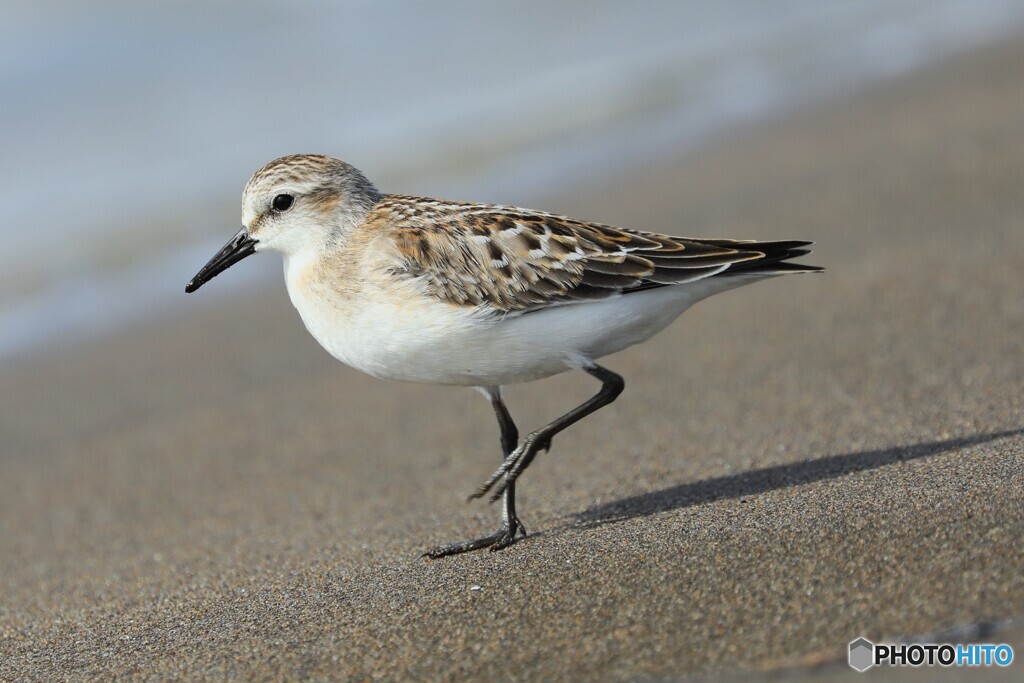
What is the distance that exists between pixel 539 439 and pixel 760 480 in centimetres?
99

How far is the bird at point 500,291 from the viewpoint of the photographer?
4898mm

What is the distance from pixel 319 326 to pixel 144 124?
10738 mm

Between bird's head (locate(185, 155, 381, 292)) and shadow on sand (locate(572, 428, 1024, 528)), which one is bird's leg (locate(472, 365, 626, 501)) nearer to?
shadow on sand (locate(572, 428, 1024, 528))

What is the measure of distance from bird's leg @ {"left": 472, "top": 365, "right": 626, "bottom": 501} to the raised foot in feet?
0.45

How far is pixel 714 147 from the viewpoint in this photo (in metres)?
12.0

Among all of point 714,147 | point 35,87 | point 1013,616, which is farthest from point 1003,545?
point 35,87

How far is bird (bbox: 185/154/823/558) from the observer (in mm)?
4898

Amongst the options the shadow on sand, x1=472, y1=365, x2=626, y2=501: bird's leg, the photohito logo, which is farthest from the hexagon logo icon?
x1=472, y1=365, x2=626, y2=501: bird's leg

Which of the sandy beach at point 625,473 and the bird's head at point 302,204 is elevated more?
the bird's head at point 302,204

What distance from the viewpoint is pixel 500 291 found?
4.91 metres

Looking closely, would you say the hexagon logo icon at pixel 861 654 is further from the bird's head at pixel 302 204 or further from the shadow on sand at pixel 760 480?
the bird's head at pixel 302 204

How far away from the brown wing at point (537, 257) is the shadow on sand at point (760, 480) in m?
0.91

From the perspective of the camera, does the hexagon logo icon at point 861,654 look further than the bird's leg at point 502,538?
No

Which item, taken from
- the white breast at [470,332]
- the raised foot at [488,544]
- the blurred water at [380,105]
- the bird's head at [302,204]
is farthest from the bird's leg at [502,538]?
the blurred water at [380,105]
